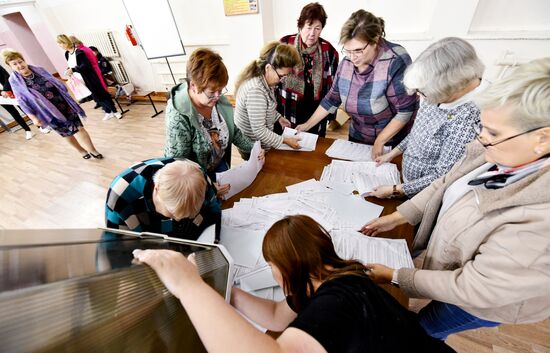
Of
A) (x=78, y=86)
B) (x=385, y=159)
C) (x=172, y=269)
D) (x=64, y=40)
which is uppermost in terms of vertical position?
(x=172, y=269)

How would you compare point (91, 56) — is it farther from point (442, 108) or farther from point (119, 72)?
point (442, 108)

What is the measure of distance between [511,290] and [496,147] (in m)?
0.39

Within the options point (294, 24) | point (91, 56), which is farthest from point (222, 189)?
point (91, 56)

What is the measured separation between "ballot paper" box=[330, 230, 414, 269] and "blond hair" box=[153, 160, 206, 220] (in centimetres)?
63

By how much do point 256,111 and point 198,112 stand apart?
41 cm

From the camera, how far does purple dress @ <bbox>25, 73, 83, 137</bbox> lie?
2867 mm

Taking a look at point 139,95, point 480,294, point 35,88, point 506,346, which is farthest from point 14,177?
point 506,346

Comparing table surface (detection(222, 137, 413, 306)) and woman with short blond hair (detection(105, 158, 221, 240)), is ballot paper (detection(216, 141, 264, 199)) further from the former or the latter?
woman with short blond hair (detection(105, 158, 221, 240))

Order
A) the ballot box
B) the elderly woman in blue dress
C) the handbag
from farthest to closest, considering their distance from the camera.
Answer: the handbag < the elderly woman in blue dress < the ballot box

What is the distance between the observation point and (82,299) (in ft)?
1.10

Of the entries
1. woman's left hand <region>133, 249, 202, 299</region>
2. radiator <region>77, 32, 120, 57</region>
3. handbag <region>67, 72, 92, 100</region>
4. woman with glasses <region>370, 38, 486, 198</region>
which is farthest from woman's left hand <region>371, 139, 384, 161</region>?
radiator <region>77, 32, 120, 57</region>

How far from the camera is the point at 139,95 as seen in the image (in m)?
5.50

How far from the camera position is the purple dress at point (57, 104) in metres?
2.87

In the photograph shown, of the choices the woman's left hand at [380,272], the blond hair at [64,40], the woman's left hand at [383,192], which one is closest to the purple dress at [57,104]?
the blond hair at [64,40]
